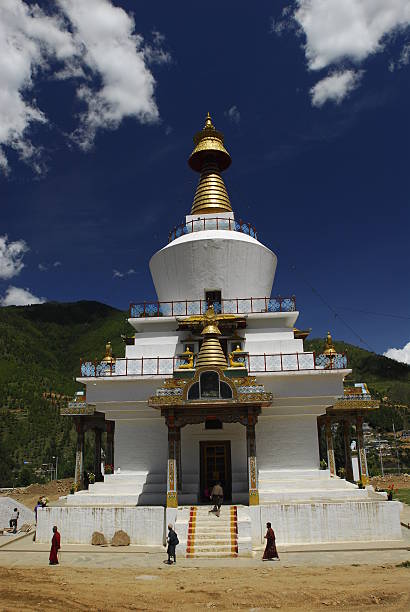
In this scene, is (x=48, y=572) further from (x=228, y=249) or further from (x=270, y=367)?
(x=228, y=249)

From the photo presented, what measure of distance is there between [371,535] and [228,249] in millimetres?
10018

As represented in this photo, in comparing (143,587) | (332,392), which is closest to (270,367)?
(332,392)

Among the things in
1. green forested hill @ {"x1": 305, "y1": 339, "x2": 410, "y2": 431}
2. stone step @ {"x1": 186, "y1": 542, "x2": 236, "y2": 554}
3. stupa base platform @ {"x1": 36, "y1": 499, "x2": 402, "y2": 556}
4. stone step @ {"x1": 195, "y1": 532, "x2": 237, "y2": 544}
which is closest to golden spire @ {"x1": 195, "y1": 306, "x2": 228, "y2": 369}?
stupa base platform @ {"x1": 36, "y1": 499, "x2": 402, "y2": 556}

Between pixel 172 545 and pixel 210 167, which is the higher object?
pixel 210 167

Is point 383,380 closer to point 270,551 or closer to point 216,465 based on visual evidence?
point 216,465

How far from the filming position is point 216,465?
15641 millimetres

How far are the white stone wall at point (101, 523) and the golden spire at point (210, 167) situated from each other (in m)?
11.8

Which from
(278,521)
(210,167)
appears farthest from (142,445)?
(210,167)

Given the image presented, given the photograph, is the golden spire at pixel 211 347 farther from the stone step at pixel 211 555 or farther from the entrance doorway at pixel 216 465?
the stone step at pixel 211 555

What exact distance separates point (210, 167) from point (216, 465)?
12.7 m

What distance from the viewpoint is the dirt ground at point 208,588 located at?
7.99 metres

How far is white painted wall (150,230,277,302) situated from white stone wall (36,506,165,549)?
7.60 meters

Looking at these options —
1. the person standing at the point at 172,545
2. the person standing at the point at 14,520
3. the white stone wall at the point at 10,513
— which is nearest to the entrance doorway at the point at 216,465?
the person standing at the point at 172,545

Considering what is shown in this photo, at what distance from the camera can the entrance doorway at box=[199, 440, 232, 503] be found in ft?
50.4
